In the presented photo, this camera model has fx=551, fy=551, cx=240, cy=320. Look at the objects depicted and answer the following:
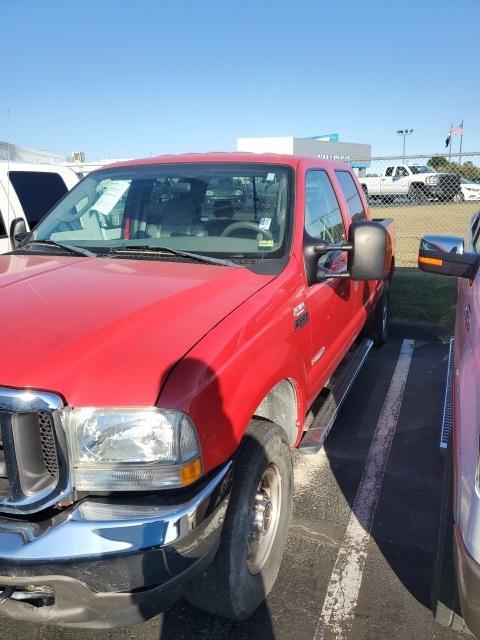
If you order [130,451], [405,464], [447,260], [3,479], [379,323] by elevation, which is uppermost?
[447,260]

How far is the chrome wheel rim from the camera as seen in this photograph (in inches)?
95.3

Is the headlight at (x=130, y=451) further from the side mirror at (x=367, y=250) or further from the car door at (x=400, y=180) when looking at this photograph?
the car door at (x=400, y=180)

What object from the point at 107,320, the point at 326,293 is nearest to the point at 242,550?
the point at 107,320

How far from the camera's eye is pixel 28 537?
172cm

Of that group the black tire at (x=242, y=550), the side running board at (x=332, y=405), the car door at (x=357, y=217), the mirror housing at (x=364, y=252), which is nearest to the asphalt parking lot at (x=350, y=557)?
the black tire at (x=242, y=550)

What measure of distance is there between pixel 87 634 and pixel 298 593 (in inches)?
37.8

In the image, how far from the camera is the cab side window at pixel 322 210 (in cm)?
337

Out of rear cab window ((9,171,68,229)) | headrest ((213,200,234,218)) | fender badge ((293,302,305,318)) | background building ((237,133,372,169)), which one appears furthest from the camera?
background building ((237,133,372,169))

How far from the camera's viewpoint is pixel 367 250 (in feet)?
9.54

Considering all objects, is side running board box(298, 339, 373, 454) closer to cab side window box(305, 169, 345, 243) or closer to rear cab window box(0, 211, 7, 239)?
cab side window box(305, 169, 345, 243)

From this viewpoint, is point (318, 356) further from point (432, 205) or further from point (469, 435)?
point (432, 205)

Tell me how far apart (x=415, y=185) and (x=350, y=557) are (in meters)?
21.4

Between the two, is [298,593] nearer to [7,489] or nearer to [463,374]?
[463,374]

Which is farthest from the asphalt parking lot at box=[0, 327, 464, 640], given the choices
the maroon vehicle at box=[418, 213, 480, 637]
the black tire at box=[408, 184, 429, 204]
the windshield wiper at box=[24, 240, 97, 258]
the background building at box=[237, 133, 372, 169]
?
the background building at box=[237, 133, 372, 169]
